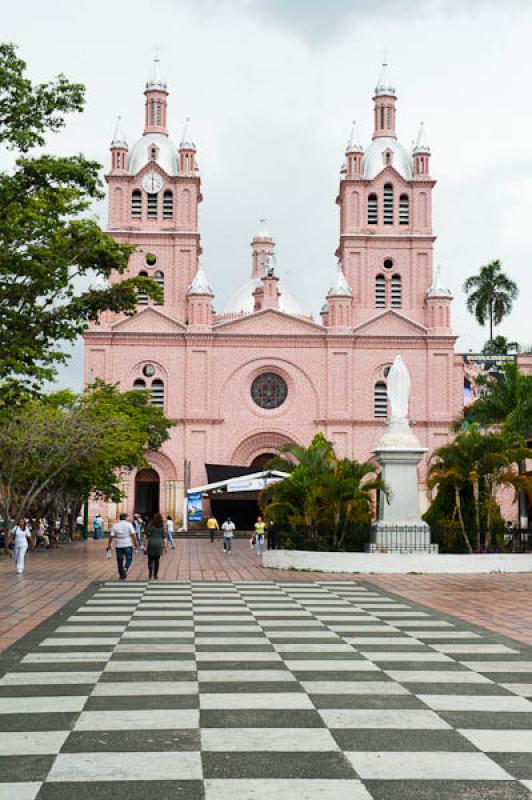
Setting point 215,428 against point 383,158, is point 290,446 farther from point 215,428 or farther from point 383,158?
point 383,158

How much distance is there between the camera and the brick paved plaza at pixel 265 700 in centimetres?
513

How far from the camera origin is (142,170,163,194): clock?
55.9 meters

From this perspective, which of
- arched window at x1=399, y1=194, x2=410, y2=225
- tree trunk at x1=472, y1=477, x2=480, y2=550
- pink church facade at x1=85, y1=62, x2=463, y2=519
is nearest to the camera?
tree trunk at x1=472, y1=477, x2=480, y2=550

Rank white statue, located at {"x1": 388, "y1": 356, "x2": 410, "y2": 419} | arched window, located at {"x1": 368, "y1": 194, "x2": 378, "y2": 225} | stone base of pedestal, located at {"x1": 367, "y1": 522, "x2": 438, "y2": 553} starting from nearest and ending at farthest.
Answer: stone base of pedestal, located at {"x1": 367, "y1": 522, "x2": 438, "y2": 553}, white statue, located at {"x1": 388, "y1": 356, "x2": 410, "y2": 419}, arched window, located at {"x1": 368, "y1": 194, "x2": 378, "y2": 225}

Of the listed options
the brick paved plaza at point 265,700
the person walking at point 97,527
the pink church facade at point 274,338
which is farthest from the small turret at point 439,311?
the brick paved plaza at point 265,700

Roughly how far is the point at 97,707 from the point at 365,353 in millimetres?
47943

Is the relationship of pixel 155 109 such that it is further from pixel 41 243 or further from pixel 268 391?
pixel 41 243

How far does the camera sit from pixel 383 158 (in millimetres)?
56781

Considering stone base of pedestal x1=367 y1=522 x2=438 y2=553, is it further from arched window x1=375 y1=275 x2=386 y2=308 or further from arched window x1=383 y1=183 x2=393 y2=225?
arched window x1=383 y1=183 x2=393 y2=225

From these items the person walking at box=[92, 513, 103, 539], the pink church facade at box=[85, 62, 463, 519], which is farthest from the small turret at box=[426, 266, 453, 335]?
the person walking at box=[92, 513, 103, 539]

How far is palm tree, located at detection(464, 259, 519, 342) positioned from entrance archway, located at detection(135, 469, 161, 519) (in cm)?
2256

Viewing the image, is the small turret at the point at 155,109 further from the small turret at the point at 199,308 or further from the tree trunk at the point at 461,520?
the tree trunk at the point at 461,520

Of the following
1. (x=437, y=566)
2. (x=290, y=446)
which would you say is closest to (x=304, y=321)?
(x=290, y=446)

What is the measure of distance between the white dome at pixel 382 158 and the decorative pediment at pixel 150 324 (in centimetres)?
1345
